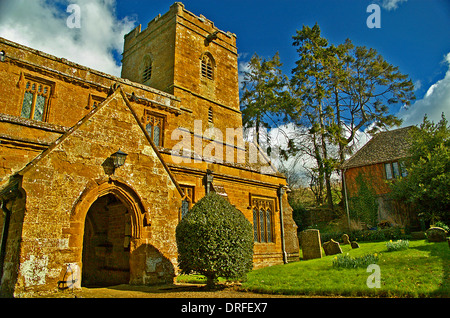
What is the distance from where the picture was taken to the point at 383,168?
1202 inches

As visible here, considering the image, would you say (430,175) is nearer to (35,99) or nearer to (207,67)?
(207,67)

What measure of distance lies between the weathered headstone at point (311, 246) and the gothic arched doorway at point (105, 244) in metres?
10.6

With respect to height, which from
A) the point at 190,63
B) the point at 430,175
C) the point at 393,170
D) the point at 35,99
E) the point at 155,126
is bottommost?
the point at 430,175

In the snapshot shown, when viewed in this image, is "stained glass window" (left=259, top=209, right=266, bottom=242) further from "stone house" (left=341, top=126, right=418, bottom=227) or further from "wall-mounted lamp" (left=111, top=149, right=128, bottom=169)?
"stone house" (left=341, top=126, right=418, bottom=227)

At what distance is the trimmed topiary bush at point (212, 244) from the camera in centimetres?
785

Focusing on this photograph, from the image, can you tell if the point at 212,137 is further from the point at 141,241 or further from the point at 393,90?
the point at 393,90

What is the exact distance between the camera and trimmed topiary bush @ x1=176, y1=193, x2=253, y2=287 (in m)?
7.85

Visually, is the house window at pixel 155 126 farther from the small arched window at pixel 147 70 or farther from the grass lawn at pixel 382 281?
the grass lawn at pixel 382 281

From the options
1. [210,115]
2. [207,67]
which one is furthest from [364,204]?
[207,67]

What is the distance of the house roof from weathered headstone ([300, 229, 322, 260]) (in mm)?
17811

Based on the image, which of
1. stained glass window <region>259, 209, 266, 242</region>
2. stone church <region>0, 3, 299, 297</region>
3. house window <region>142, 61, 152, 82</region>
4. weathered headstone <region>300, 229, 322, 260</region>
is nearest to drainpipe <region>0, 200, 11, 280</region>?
stone church <region>0, 3, 299, 297</region>

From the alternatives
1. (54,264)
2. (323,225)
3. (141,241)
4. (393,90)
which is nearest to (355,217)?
(323,225)

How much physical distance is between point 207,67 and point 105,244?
20.2 m
